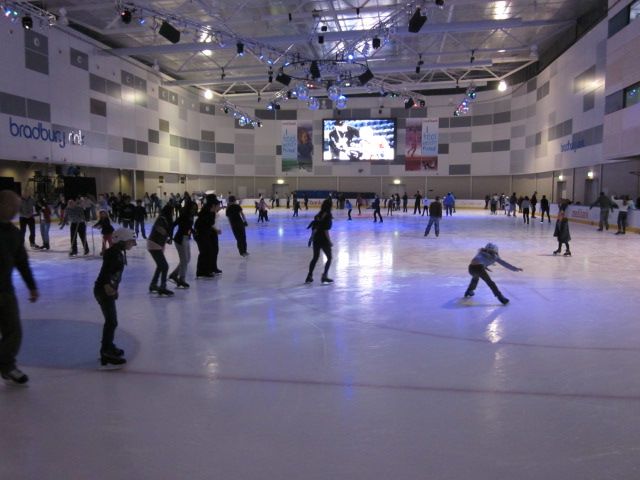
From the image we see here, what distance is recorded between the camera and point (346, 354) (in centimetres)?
425

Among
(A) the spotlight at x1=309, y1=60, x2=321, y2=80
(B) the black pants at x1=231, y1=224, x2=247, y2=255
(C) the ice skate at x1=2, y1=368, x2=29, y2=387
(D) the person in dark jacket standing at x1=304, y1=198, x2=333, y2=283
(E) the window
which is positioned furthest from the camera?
(A) the spotlight at x1=309, y1=60, x2=321, y2=80

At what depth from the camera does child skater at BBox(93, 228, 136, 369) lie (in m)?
3.89

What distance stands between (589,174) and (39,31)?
88.7ft

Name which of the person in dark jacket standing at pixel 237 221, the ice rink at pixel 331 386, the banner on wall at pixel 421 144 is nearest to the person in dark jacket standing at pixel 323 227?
the ice rink at pixel 331 386

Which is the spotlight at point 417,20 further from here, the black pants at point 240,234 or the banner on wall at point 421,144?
the banner on wall at point 421,144

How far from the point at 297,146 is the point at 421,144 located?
34.5 ft

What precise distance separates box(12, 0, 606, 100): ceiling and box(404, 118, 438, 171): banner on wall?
7.66 meters

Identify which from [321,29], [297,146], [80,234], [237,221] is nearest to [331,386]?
[237,221]

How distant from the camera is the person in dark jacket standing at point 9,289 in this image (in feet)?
11.0

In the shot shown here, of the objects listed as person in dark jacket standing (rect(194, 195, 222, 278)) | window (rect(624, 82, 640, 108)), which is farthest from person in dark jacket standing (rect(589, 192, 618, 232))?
person in dark jacket standing (rect(194, 195, 222, 278))

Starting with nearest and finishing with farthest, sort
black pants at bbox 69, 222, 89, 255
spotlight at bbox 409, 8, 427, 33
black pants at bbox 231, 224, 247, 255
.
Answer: black pants at bbox 231, 224, 247, 255 < black pants at bbox 69, 222, 89, 255 < spotlight at bbox 409, 8, 427, 33

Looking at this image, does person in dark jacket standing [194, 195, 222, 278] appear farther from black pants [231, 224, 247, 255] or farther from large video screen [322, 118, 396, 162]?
large video screen [322, 118, 396, 162]

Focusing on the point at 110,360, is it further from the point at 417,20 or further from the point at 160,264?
the point at 417,20

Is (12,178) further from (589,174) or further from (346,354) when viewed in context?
(589,174)
